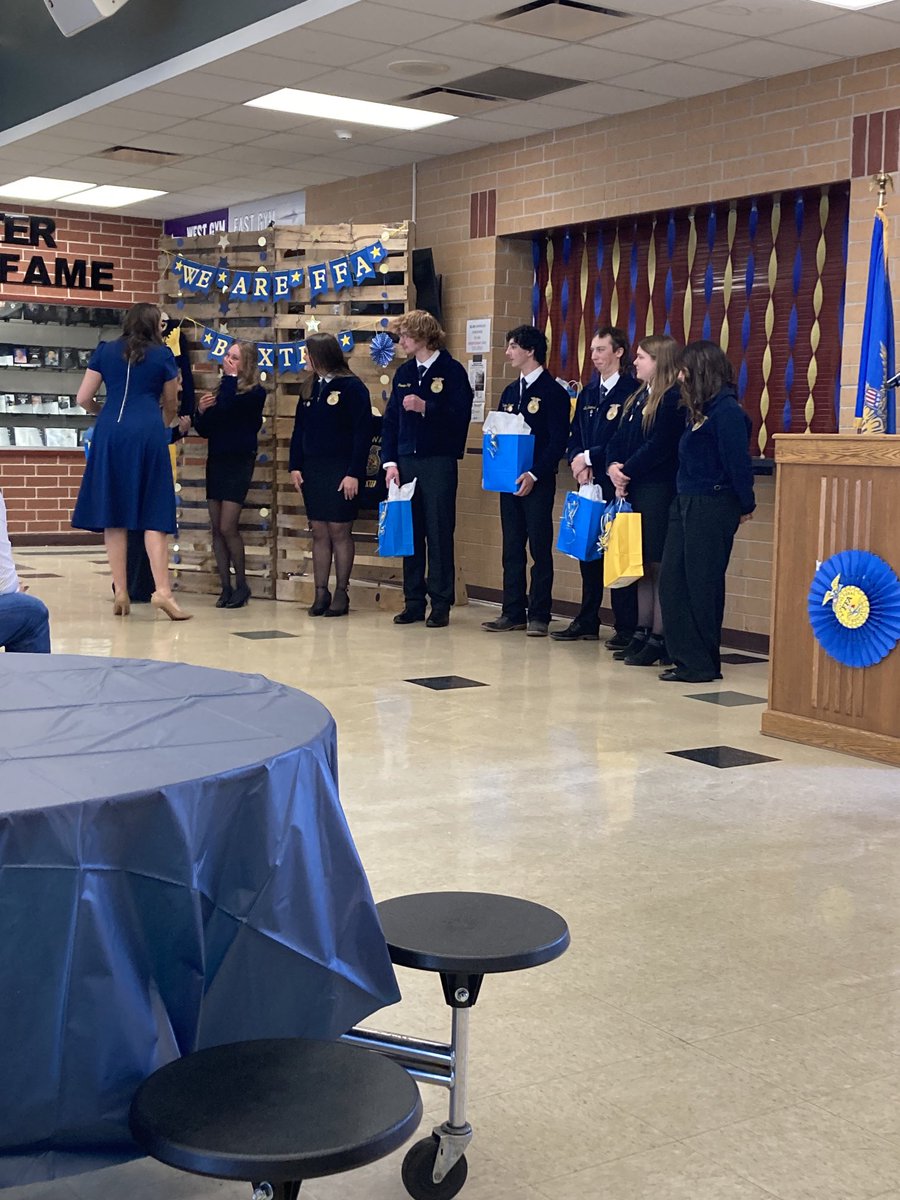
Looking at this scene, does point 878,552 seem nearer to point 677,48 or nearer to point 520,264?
point 677,48

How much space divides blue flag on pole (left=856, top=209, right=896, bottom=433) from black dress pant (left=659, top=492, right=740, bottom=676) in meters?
0.76

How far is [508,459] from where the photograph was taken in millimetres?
7664

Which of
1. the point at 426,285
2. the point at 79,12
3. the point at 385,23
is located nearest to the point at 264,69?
the point at 385,23

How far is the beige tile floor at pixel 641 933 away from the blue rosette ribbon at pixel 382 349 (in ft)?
8.84

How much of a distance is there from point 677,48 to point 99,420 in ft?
11.8

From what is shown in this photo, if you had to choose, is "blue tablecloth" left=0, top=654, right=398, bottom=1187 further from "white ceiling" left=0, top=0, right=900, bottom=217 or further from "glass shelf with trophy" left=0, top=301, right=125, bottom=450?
"glass shelf with trophy" left=0, top=301, right=125, bottom=450

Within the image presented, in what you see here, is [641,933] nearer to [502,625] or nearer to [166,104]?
[502,625]

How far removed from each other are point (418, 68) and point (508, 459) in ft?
6.69

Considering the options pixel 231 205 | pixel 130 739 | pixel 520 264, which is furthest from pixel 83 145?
pixel 130 739

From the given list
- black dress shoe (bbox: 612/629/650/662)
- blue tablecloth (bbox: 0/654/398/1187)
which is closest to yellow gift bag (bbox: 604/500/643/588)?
black dress shoe (bbox: 612/629/650/662)

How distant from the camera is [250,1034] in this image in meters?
1.87

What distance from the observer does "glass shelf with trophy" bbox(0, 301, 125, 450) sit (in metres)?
12.7

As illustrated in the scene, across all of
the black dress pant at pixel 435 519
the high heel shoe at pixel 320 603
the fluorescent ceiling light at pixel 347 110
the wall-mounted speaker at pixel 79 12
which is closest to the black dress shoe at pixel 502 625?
the black dress pant at pixel 435 519

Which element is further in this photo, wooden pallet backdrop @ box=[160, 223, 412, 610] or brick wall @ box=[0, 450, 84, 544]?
brick wall @ box=[0, 450, 84, 544]
